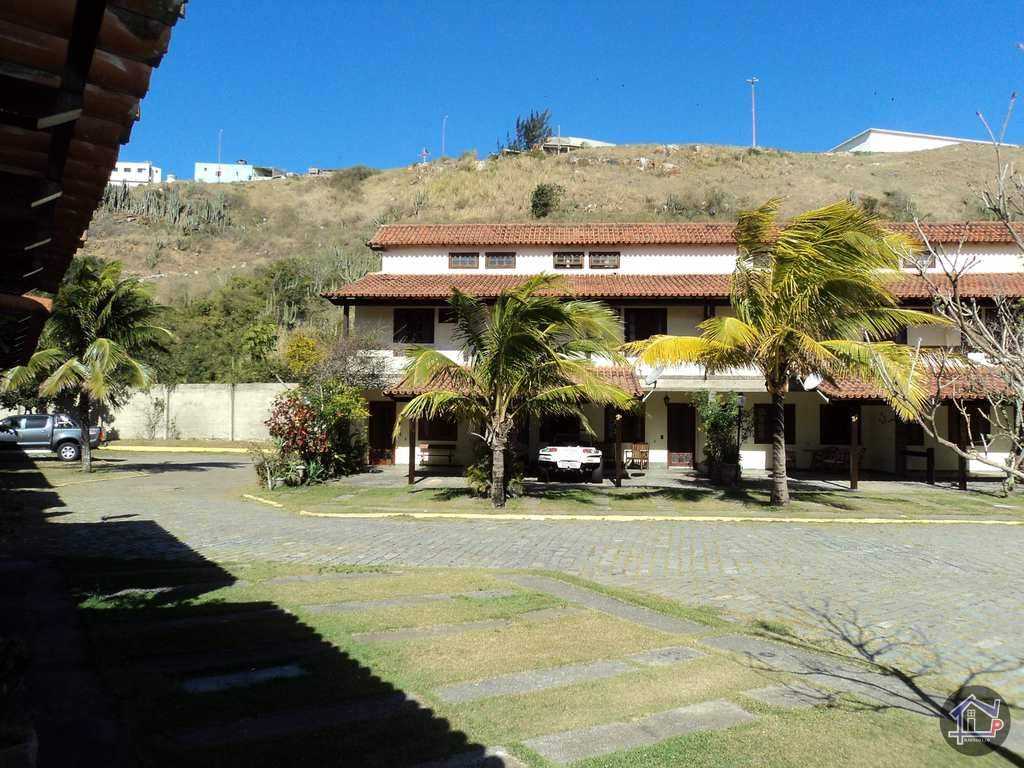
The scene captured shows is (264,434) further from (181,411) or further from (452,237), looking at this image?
(452,237)

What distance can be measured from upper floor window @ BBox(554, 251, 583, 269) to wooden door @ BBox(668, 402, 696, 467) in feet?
20.5

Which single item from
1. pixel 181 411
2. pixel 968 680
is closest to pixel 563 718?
pixel 968 680

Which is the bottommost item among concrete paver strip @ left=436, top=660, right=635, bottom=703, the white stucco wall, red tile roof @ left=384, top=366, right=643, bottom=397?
concrete paver strip @ left=436, top=660, right=635, bottom=703

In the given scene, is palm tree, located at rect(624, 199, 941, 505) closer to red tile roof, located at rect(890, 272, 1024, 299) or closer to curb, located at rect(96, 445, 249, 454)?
red tile roof, located at rect(890, 272, 1024, 299)

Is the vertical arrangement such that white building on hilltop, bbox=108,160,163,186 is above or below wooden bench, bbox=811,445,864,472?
above

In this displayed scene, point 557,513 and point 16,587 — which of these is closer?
point 16,587

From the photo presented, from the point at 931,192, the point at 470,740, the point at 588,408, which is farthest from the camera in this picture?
the point at 931,192

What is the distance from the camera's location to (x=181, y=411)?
117 ft

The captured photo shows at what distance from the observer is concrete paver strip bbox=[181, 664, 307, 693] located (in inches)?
199

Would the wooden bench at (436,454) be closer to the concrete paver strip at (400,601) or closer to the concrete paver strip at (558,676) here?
the concrete paver strip at (400,601)

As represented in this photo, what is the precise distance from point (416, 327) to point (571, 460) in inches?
295

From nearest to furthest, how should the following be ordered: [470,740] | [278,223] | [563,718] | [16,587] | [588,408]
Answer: [470,740] → [563,718] → [16,587] → [588,408] → [278,223]

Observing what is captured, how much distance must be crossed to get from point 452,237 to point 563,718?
2309cm

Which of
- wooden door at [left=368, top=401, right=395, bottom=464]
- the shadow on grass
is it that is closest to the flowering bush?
wooden door at [left=368, top=401, right=395, bottom=464]
